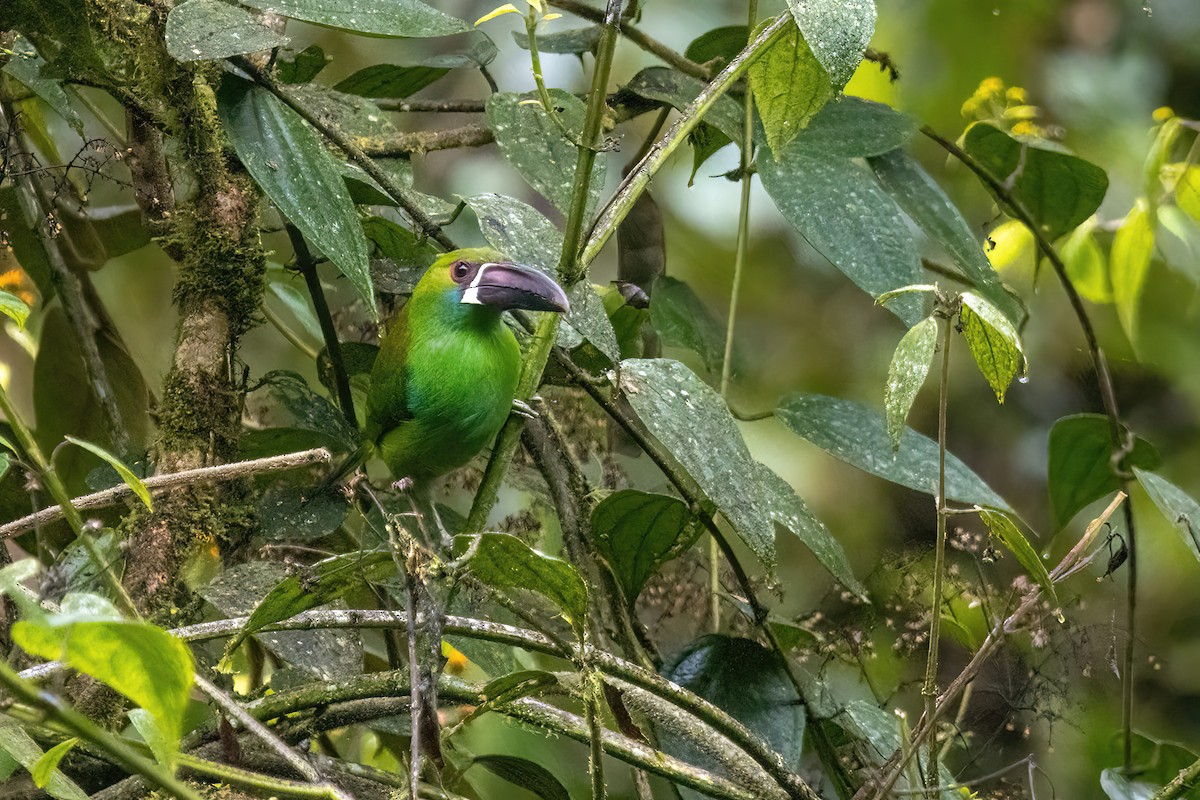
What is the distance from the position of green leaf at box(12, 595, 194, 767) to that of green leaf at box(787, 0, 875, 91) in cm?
67

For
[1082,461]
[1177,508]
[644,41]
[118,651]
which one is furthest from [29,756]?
[1082,461]

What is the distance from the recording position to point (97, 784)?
44.1 inches

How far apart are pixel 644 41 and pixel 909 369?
42.8 inches

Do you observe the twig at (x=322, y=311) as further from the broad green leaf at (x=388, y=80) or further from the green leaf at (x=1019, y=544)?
the green leaf at (x=1019, y=544)


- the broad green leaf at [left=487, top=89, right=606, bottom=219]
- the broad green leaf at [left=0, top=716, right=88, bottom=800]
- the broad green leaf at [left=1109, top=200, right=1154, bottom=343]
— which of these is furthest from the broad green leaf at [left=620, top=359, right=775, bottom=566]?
the broad green leaf at [left=1109, top=200, right=1154, bottom=343]

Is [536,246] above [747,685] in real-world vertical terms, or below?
above

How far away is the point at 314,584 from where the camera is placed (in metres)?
0.83

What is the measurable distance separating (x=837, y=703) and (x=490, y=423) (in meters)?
0.71

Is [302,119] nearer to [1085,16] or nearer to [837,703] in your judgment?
[837,703]

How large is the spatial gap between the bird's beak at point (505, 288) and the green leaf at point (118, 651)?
0.83 m

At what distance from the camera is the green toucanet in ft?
5.67

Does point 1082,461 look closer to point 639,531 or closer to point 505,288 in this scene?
point 639,531

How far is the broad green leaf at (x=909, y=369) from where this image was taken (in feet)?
2.76

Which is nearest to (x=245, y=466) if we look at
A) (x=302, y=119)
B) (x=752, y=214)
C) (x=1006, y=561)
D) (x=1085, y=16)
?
(x=302, y=119)
